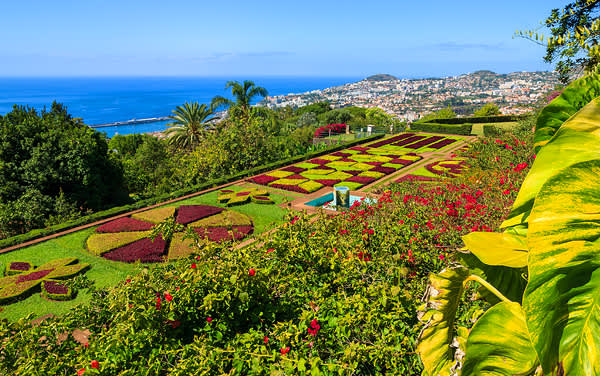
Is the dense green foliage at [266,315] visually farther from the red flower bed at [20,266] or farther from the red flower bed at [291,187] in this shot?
the red flower bed at [291,187]

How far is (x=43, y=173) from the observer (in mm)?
14555

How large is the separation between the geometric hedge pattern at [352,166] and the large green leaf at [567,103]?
15079mm

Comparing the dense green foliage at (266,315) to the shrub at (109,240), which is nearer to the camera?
the dense green foliage at (266,315)

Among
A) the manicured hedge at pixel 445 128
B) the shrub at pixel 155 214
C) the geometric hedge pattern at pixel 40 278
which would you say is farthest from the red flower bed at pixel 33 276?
the manicured hedge at pixel 445 128

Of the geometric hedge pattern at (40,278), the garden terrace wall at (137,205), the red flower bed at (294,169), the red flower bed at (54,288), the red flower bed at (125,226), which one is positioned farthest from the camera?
the red flower bed at (294,169)

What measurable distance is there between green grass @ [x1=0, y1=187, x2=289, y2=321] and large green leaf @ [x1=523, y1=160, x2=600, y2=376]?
5.79 metres

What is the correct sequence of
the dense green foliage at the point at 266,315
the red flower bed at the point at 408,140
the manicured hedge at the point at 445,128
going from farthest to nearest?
the manicured hedge at the point at 445,128 → the red flower bed at the point at 408,140 → the dense green foliage at the point at 266,315

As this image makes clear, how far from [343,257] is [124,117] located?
151635 millimetres

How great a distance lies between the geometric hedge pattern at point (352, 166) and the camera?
17828 mm

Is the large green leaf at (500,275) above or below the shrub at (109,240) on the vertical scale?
above

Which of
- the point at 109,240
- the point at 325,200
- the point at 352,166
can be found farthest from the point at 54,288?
the point at 352,166

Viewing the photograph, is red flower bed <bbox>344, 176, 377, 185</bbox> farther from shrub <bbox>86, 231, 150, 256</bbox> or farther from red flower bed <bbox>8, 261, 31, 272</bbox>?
red flower bed <bbox>8, 261, 31, 272</bbox>

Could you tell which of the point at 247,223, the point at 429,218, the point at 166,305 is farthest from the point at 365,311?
the point at 247,223

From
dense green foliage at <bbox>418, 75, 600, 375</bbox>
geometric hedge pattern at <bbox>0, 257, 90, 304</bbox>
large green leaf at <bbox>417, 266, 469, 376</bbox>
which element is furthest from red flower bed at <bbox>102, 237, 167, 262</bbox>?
dense green foliage at <bbox>418, 75, 600, 375</bbox>
